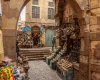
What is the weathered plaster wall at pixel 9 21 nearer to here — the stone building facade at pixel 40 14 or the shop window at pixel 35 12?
the stone building facade at pixel 40 14

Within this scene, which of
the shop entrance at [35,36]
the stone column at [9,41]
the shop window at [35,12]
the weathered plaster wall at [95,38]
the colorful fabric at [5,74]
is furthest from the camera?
the shop window at [35,12]

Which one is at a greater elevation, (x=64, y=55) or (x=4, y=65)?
(x=4, y=65)

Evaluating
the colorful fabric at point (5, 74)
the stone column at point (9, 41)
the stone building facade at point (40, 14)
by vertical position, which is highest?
the stone building facade at point (40, 14)

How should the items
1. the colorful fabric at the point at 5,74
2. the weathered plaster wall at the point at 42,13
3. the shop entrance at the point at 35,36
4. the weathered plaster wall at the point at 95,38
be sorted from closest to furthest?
1. the colorful fabric at the point at 5,74
2. the weathered plaster wall at the point at 95,38
3. the shop entrance at the point at 35,36
4. the weathered plaster wall at the point at 42,13

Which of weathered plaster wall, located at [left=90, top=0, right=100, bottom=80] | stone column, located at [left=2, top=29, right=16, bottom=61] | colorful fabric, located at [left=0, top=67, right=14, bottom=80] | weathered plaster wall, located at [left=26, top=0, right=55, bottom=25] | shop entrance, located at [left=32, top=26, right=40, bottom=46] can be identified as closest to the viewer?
colorful fabric, located at [left=0, top=67, right=14, bottom=80]

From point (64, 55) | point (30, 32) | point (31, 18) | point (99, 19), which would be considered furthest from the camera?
point (31, 18)

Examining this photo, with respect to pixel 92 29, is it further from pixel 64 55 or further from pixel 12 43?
pixel 64 55

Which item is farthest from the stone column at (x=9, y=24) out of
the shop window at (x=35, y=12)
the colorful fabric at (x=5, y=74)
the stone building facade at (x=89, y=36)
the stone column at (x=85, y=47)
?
the shop window at (x=35, y=12)

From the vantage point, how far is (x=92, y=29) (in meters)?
4.55

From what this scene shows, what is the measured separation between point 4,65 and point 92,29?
260 centimetres

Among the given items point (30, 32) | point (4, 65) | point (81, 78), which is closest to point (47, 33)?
point (30, 32)

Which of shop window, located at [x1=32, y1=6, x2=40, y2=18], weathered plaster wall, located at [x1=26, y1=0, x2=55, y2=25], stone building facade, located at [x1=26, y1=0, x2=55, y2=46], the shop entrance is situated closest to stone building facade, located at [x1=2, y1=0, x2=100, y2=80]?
the shop entrance

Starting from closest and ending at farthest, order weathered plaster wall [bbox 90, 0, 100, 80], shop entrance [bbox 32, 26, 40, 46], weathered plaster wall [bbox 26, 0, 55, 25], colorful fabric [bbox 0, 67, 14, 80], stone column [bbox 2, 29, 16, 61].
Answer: colorful fabric [bbox 0, 67, 14, 80]
weathered plaster wall [bbox 90, 0, 100, 80]
stone column [bbox 2, 29, 16, 61]
shop entrance [bbox 32, 26, 40, 46]
weathered plaster wall [bbox 26, 0, 55, 25]

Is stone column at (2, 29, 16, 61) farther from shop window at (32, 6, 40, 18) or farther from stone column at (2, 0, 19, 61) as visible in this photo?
shop window at (32, 6, 40, 18)
